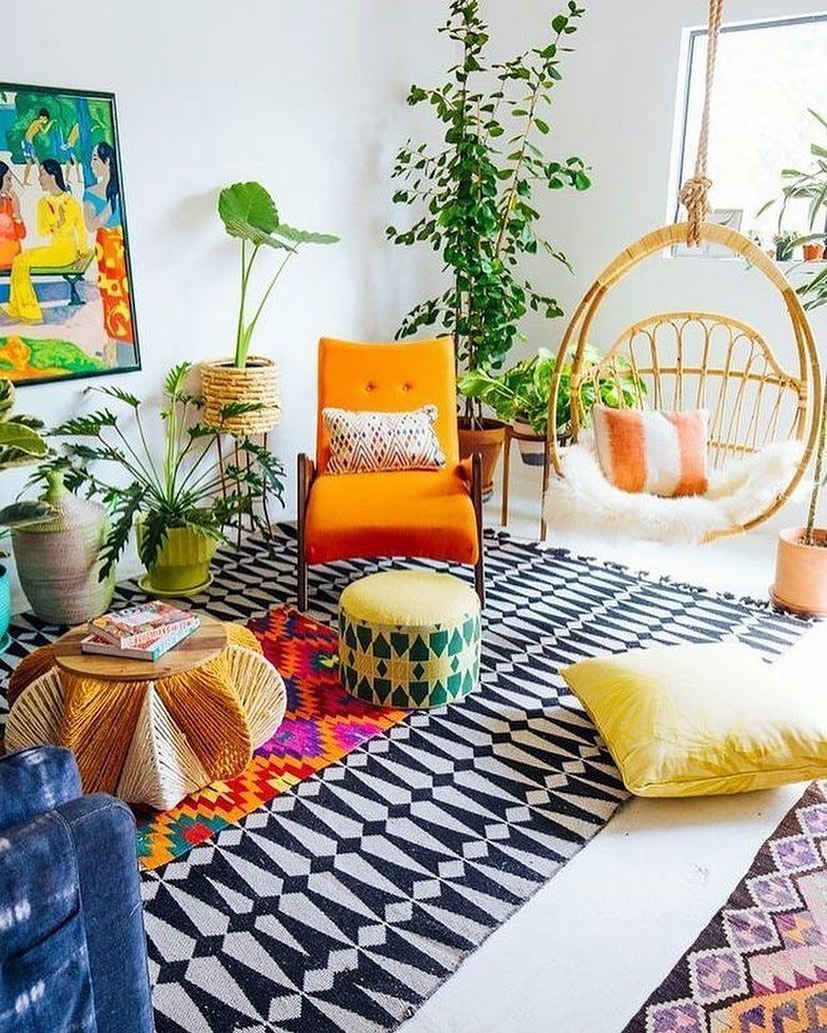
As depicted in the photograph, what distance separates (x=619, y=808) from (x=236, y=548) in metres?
2.27

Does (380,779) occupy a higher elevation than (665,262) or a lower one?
lower

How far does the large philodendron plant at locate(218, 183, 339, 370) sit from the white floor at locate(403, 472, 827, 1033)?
99.7 inches

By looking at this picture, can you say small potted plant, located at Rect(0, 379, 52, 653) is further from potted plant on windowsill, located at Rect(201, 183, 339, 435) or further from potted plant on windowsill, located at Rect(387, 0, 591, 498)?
potted plant on windowsill, located at Rect(387, 0, 591, 498)

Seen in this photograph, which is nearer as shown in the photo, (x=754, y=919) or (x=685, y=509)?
(x=754, y=919)

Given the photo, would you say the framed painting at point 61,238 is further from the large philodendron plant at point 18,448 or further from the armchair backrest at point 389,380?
the armchair backrest at point 389,380

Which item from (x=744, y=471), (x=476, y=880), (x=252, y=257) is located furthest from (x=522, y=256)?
(x=476, y=880)

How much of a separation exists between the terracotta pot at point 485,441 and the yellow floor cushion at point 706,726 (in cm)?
187

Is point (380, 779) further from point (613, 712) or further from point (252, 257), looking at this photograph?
point (252, 257)

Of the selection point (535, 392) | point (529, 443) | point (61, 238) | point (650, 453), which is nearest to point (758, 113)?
point (535, 392)

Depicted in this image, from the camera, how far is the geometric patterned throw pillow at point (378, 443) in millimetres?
3453

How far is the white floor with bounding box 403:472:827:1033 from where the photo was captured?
1.70m

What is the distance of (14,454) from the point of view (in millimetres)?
2850

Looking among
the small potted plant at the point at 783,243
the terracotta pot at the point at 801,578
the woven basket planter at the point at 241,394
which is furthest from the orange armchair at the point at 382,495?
the small potted plant at the point at 783,243

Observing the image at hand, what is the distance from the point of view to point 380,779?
2.39 metres
